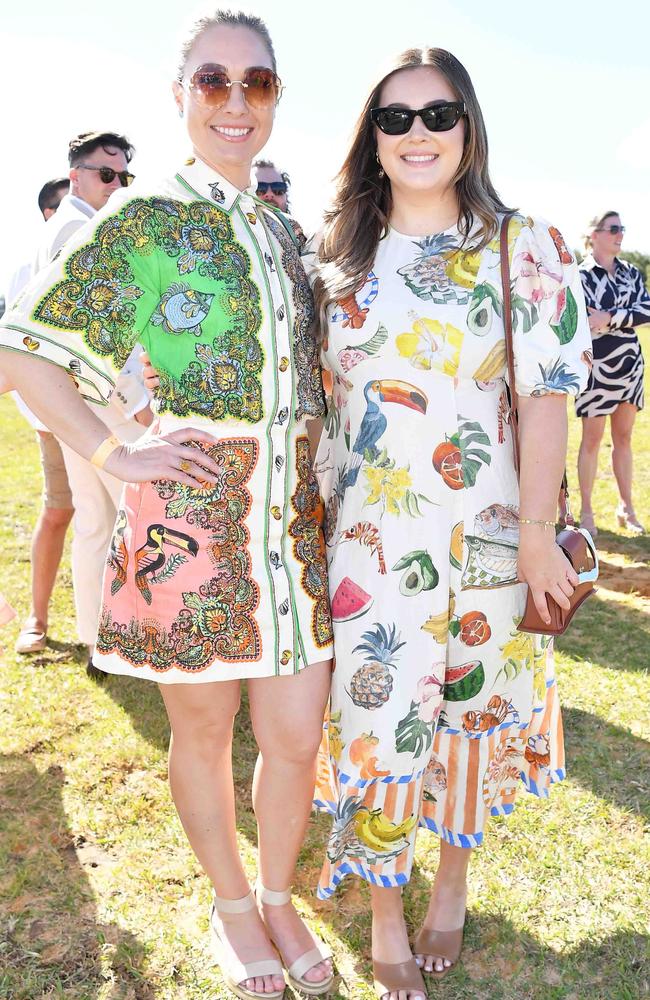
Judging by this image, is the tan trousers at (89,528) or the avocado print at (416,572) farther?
the tan trousers at (89,528)

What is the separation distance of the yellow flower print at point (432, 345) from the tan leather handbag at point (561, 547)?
129 mm

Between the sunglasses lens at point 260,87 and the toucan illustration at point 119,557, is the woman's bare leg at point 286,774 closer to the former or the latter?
the toucan illustration at point 119,557

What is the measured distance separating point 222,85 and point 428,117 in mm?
486

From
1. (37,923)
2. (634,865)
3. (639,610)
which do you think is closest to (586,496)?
(639,610)

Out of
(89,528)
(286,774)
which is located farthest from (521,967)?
(89,528)

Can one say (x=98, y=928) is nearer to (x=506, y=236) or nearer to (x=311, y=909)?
(x=311, y=909)

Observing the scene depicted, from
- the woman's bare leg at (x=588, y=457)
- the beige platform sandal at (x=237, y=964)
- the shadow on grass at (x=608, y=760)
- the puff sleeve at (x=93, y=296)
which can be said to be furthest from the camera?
the woman's bare leg at (x=588, y=457)

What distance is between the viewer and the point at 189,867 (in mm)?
2922

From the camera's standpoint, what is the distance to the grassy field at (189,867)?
8.02 feet

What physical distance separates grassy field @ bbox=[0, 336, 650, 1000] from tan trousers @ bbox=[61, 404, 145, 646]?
1.28 ft

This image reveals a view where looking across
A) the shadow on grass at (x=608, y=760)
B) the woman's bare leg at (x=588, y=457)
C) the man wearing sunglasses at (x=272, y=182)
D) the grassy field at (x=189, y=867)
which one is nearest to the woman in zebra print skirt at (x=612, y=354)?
the woman's bare leg at (x=588, y=457)

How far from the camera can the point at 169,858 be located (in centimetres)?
297

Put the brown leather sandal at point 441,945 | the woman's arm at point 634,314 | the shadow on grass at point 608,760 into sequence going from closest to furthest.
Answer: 1. the brown leather sandal at point 441,945
2. the shadow on grass at point 608,760
3. the woman's arm at point 634,314

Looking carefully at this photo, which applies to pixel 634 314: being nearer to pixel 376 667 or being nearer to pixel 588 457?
pixel 588 457
